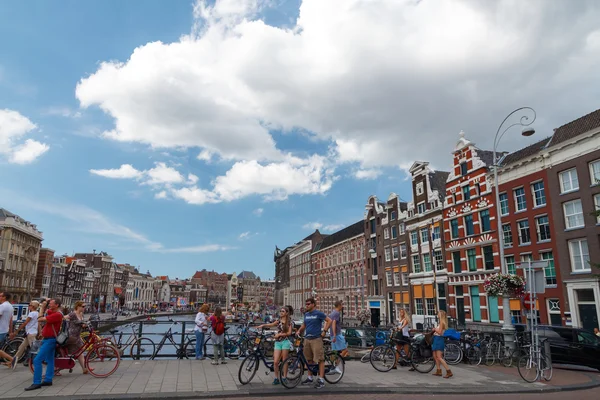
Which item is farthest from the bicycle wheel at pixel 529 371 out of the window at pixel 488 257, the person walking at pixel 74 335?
the window at pixel 488 257

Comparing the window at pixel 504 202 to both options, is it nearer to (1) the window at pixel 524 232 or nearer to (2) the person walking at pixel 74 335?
(1) the window at pixel 524 232

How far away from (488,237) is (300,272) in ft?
176

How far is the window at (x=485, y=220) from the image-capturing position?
3303 cm

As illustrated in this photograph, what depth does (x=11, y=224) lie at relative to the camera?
72.1 meters

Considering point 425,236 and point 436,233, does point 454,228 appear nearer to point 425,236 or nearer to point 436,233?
point 436,233

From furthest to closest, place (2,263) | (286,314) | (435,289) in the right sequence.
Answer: (2,263)
(435,289)
(286,314)

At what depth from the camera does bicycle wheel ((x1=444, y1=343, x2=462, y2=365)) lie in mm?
14953

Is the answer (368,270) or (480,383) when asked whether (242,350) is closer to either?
(480,383)

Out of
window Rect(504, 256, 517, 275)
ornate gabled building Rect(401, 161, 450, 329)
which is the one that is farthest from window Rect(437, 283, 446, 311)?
window Rect(504, 256, 517, 275)

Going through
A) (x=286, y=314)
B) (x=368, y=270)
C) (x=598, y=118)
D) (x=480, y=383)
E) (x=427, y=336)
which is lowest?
(x=480, y=383)

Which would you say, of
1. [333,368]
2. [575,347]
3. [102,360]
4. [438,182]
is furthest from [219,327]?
[438,182]

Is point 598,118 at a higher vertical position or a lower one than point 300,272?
higher

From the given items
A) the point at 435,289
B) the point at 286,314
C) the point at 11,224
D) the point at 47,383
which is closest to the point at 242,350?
the point at 286,314

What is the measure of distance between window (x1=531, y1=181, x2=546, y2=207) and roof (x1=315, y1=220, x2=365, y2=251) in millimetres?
27184
